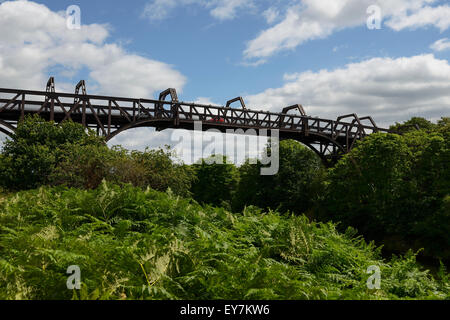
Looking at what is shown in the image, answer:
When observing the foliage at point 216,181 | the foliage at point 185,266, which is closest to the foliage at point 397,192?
the foliage at point 216,181

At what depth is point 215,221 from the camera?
26.2ft

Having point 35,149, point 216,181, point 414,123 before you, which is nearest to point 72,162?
point 35,149

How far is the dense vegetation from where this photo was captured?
3930 millimetres

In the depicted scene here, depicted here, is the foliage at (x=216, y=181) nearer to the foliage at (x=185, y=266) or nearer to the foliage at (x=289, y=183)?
the foliage at (x=289, y=183)

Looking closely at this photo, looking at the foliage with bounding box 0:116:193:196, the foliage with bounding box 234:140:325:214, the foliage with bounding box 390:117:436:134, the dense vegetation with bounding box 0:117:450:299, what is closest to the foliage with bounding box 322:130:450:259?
the dense vegetation with bounding box 0:117:450:299

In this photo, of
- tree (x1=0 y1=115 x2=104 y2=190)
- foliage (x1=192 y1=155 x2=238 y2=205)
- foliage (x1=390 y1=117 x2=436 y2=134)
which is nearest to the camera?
tree (x1=0 y1=115 x2=104 y2=190)

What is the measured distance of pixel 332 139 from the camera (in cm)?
4931

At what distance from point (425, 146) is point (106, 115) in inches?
1188

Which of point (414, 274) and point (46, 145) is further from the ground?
point (46, 145)

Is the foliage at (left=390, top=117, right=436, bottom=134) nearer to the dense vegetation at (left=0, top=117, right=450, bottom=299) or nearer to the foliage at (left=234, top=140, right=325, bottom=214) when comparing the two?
the dense vegetation at (left=0, top=117, right=450, bottom=299)

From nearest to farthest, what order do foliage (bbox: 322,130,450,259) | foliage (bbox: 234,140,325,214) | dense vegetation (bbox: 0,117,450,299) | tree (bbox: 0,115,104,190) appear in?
dense vegetation (bbox: 0,117,450,299) < tree (bbox: 0,115,104,190) < foliage (bbox: 322,130,450,259) < foliage (bbox: 234,140,325,214)
